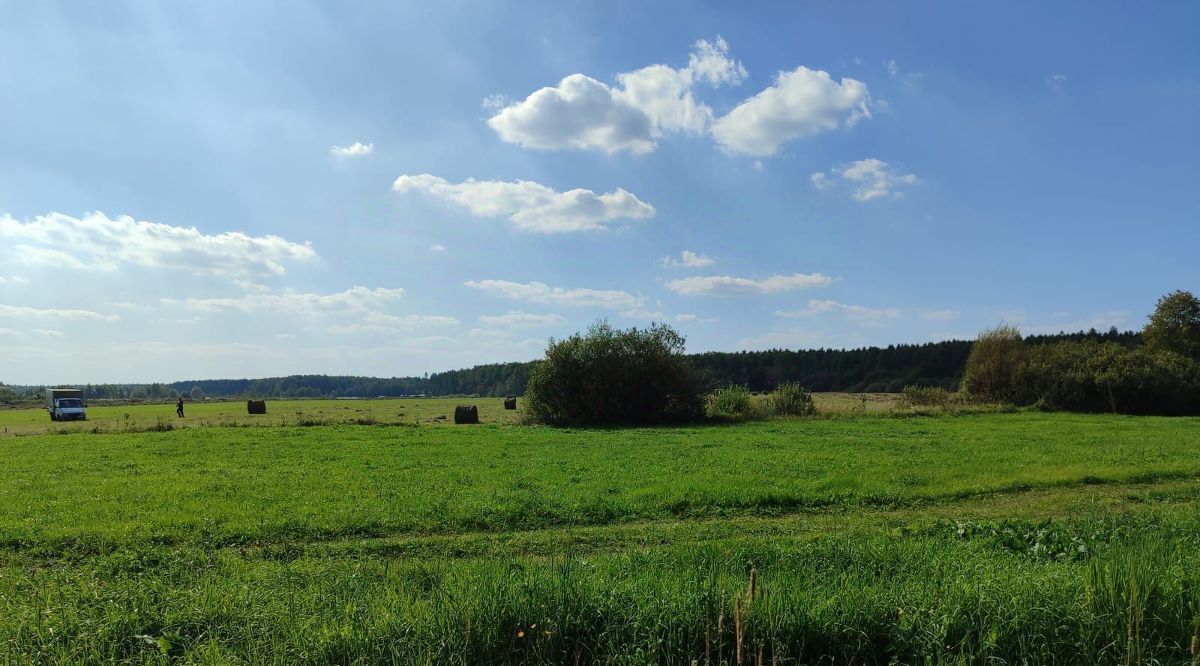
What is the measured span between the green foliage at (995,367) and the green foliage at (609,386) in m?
23.1

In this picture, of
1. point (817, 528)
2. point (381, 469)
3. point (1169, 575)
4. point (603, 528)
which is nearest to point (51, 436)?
point (381, 469)

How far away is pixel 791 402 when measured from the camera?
43656mm

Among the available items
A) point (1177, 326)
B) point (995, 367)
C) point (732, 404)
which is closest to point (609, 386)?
point (732, 404)

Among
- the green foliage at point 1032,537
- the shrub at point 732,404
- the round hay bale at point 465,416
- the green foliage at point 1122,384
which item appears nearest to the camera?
the green foliage at point 1032,537

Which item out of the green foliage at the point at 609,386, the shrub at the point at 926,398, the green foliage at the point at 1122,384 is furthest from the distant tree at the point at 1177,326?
the green foliage at the point at 609,386

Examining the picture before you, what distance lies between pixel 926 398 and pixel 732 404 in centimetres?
1507

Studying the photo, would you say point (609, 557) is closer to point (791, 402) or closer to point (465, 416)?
point (465, 416)

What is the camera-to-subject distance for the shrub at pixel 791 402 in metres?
→ 43.1

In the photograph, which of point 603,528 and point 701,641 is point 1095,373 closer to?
point 603,528

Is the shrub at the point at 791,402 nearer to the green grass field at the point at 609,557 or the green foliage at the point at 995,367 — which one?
the green foliage at the point at 995,367

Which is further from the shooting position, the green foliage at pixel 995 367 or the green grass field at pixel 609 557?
the green foliage at pixel 995 367

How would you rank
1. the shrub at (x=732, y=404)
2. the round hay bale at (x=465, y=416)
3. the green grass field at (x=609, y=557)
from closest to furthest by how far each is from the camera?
the green grass field at (x=609, y=557), the round hay bale at (x=465, y=416), the shrub at (x=732, y=404)

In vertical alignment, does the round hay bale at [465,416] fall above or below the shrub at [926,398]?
below

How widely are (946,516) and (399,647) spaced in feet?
33.1
